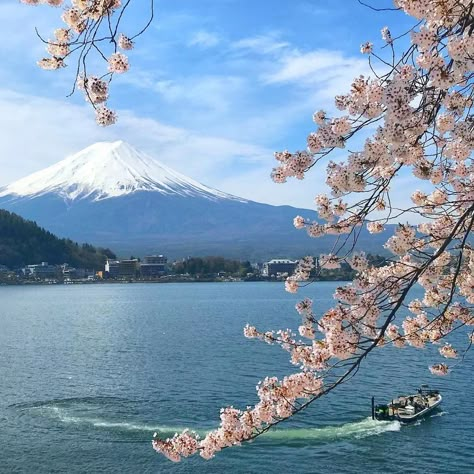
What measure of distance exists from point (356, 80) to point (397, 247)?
1448 mm

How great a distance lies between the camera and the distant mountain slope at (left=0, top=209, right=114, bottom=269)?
110 m

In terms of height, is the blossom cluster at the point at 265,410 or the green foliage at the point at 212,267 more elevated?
the green foliage at the point at 212,267

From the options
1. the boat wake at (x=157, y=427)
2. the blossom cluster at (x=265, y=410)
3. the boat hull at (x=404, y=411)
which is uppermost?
the blossom cluster at (x=265, y=410)

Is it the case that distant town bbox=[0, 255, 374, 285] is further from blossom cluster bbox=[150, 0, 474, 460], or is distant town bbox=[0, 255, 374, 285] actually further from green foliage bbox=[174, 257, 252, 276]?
blossom cluster bbox=[150, 0, 474, 460]

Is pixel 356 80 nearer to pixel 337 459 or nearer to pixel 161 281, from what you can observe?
pixel 337 459

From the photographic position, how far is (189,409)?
1839cm

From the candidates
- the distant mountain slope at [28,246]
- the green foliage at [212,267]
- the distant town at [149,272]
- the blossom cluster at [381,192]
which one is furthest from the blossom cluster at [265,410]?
the distant mountain slope at [28,246]

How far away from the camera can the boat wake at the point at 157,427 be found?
51.5 ft

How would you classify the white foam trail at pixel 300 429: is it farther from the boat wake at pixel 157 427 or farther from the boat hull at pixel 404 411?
the boat hull at pixel 404 411

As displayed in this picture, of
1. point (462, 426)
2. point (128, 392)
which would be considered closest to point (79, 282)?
point (128, 392)

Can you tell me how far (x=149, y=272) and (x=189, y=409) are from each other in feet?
335

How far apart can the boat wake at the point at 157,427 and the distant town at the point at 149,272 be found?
298 feet

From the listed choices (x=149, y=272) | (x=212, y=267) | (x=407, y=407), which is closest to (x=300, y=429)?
(x=407, y=407)

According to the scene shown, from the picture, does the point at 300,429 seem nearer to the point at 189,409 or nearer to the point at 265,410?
the point at 189,409
